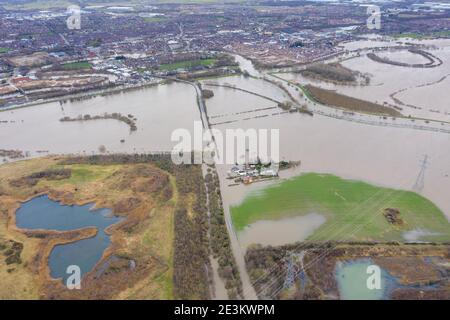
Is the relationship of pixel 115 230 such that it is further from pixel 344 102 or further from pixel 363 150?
pixel 344 102

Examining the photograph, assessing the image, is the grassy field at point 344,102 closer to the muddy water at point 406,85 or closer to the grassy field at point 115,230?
the muddy water at point 406,85

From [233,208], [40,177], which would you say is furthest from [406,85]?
[40,177]

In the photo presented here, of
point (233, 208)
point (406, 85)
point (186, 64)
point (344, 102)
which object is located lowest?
point (233, 208)

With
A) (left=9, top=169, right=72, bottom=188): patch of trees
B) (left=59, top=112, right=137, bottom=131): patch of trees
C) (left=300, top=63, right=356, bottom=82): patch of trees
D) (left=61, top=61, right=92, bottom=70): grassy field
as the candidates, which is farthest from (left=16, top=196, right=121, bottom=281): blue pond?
(left=300, top=63, right=356, bottom=82): patch of trees

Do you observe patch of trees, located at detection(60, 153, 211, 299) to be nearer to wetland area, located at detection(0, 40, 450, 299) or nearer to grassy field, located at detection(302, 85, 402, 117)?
wetland area, located at detection(0, 40, 450, 299)

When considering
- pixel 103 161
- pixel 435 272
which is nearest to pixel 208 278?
pixel 435 272

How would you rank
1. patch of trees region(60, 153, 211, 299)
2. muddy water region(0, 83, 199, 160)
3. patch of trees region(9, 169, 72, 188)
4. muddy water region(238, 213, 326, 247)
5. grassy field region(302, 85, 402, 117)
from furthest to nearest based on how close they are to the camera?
grassy field region(302, 85, 402, 117), muddy water region(0, 83, 199, 160), patch of trees region(9, 169, 72, 188), muddy water region(238, 213, 326, 247), patch of trees region(60, 153, 211, 299)
